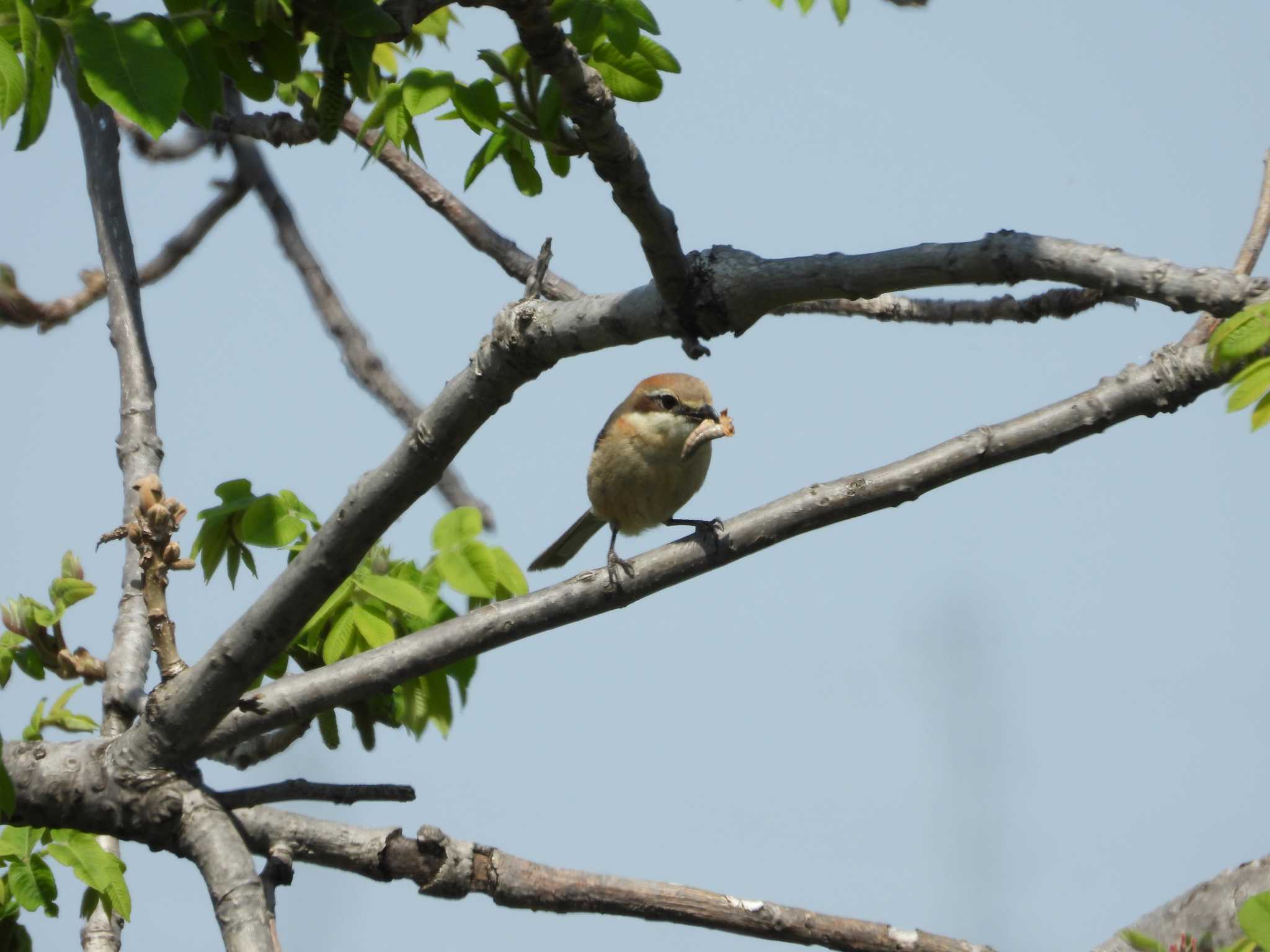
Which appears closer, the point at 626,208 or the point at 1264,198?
the point at 626,208

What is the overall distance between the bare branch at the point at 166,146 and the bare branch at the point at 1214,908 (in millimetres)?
5258

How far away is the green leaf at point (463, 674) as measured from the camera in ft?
13.4

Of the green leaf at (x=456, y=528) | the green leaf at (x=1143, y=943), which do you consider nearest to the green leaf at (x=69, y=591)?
the green leaf at (x=456, y=528)

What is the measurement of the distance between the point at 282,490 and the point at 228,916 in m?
1.35

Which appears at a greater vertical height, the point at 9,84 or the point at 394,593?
the point at 9,84

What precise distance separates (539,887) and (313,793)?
693mm

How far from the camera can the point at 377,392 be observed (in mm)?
5652

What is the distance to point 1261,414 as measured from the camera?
2.60 m

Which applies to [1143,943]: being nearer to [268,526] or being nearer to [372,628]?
[372,628]

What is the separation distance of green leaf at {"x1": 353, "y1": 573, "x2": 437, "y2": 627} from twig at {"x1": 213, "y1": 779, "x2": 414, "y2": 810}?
52 cm

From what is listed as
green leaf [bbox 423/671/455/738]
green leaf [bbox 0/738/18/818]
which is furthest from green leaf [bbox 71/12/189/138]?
green leaf [bbox 423/671/455/738]

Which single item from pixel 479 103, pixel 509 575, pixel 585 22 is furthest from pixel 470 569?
pixel 585 22

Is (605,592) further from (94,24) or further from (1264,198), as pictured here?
(1264,198)

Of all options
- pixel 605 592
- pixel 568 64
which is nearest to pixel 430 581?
pixel 605 592
